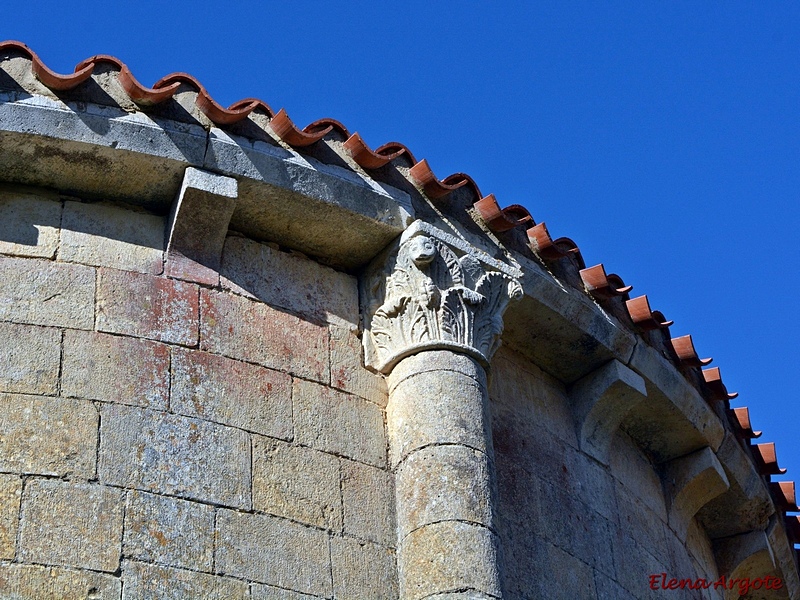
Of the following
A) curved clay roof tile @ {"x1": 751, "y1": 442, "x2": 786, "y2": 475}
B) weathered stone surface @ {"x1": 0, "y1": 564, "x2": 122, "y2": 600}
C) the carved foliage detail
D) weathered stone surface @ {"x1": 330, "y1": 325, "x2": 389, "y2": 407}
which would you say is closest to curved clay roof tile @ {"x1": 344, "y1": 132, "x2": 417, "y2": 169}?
the carved foliage detail

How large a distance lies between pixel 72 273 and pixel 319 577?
1903 millimetres

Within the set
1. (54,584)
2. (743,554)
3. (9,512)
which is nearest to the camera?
(54,584)

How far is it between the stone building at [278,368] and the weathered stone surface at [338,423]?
0.01m

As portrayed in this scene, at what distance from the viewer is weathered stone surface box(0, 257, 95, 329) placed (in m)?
6.31

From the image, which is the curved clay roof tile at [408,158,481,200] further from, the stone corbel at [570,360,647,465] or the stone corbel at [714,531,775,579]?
the stone corbel at [714,531,775,579]

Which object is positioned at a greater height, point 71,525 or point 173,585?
point 71,525

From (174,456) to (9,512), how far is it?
2.60 feet

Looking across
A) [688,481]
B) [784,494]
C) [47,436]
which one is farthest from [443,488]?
[784,494]

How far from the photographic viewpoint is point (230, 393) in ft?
21.2

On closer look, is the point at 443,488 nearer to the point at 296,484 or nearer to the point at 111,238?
the point at 296,484

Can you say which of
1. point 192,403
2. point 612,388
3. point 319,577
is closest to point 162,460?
point 192,403

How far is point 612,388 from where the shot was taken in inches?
327

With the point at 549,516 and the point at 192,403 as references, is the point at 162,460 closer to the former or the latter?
the point at 192,403

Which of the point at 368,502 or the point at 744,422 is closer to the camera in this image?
the point at 368,502
